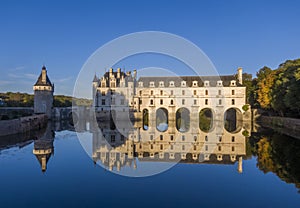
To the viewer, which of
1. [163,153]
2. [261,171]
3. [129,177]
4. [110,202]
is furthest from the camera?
[163,153]

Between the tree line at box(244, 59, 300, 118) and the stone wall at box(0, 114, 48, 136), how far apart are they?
23.3 m

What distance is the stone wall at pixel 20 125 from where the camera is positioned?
62.5 ft

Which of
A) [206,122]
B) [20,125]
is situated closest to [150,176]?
[20,125]

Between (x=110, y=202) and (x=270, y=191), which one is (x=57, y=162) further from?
(x=270, y=191)

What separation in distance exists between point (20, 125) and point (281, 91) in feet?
83.2

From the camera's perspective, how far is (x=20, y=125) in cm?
2180

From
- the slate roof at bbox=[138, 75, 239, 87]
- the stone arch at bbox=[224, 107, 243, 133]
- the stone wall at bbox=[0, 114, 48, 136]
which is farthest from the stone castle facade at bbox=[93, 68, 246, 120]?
the stone wall at bbox=[0, 114, 48, 136]

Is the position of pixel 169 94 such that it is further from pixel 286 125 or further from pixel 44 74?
pixel 44 74

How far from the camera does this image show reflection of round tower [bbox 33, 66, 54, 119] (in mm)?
34812

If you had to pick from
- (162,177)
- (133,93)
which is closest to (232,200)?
(162,177)

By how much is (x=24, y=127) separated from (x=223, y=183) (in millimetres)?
19792

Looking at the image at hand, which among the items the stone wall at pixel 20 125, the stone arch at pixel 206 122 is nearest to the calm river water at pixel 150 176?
the stone wall at pixel 20 125

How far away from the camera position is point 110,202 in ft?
22.4

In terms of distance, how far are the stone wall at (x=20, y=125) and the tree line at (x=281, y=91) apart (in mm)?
23335
